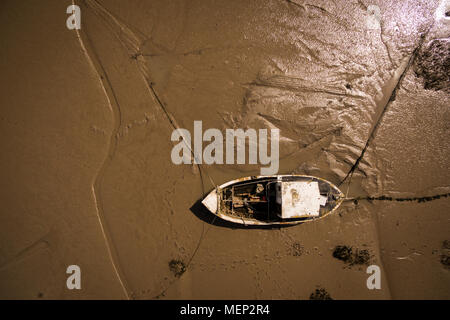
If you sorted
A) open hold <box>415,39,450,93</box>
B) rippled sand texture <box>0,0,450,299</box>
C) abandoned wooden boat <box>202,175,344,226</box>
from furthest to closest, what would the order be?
open hold <box>415,39,450,93</box>
rippled sand texture <box>0,0,450,299</box>
abandoned wooden boat <box>202,175,344,226</box>

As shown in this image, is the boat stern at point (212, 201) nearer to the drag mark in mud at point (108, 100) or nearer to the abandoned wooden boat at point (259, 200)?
the abandoned wooden boat at point (259, 200)

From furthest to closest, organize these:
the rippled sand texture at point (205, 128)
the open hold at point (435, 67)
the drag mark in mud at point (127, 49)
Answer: the open hold at point (435, 67) < the drag mark in mud at point (127, 49) < the rippled sand texture at point (205, 128)

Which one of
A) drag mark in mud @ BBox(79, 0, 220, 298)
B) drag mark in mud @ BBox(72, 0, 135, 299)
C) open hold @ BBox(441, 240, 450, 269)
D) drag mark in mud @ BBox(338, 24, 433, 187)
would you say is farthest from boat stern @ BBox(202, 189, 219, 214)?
open hold @ BBox(441, 240, 450, 269)

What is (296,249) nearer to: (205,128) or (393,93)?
(205,128)

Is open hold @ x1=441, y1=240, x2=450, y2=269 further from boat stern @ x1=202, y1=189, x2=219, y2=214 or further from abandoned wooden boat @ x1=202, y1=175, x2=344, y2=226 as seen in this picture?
boat stern @ x1=202, y1=189, x2=219, y2=214

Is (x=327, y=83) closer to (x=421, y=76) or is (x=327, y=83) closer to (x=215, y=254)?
(x=421, y=76)

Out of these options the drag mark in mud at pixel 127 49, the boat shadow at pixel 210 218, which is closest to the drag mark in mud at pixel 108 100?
the drag mark in mud at pixel 127 49

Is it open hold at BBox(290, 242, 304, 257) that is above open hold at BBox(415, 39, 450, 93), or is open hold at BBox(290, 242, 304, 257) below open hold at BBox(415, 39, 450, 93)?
below
